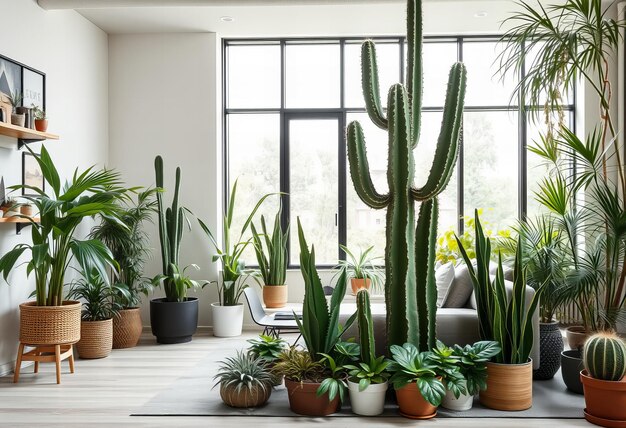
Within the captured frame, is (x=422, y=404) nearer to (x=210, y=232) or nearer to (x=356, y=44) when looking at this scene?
(x=210, y=232)

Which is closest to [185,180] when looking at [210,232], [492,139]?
[210,232]

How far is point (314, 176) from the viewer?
682 centimetres

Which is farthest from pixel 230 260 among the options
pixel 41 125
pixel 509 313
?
pixel 509 313

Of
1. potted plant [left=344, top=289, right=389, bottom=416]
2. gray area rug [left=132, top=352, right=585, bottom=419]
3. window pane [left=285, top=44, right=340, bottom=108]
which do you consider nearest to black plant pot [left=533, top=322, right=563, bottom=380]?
gray area rug [left=132, top=352, right=585, bottom=419]

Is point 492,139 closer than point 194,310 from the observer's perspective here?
No

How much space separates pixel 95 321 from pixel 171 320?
0.84 meters

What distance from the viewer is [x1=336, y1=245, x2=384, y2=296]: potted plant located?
6.15m

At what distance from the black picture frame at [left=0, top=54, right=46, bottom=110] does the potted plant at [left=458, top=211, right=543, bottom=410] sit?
11.8 feet

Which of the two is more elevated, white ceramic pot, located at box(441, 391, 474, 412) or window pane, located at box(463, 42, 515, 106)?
window pane, located at box(463, 42, 515, 106)

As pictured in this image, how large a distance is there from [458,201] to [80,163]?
13.0 ft

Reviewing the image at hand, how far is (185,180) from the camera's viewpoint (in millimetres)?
6492

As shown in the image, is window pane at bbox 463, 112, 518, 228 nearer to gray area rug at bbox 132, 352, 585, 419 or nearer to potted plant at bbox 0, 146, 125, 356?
gray area rug at bbox 132, 352, 585, 419

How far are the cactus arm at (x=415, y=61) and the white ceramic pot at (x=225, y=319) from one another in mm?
3024

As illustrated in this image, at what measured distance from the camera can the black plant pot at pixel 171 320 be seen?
578 cm
